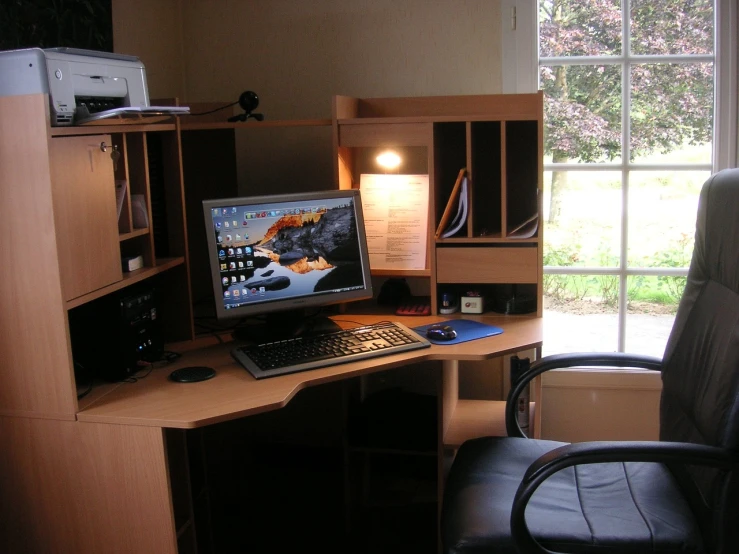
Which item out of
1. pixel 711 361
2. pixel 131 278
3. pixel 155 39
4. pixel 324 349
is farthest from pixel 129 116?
pixel 711 361

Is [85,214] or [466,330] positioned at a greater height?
[85,214]

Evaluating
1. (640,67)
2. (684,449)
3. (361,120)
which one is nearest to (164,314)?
(361,120)

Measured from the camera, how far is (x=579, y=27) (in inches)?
114

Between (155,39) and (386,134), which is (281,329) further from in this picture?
(155,39)

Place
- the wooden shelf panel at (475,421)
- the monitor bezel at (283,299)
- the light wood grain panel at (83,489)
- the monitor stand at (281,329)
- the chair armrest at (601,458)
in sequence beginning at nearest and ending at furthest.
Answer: the chair armrest at (601,458)
the light wood grain panel at (83,489)
the monitor bezel at (283,299)
the monitor stand at (281,329)
the wooden shelf panel at (475,421)

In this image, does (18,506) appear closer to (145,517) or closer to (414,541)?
(145,517)

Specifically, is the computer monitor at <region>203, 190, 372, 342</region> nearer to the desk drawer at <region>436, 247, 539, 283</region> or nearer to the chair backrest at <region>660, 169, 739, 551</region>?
the desk drawer at <region>436, 247, 539, 283</region>

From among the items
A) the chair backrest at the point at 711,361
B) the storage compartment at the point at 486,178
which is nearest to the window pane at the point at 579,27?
the storage compartment at the point at 486,178

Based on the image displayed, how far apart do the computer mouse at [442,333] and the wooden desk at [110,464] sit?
0.48 meters

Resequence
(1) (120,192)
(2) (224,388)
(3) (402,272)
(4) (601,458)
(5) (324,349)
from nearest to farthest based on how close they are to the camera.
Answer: (4) (601,458), (2) (224,388), (1) (120,192), (5) (324,349), (3) (402,272)

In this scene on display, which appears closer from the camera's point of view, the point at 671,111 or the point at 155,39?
the point at 671,111

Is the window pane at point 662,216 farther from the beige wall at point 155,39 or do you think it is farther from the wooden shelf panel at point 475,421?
the beige wall at point 155,39

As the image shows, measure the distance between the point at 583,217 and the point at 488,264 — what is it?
0.58 m

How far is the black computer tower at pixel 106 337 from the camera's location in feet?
6.98
